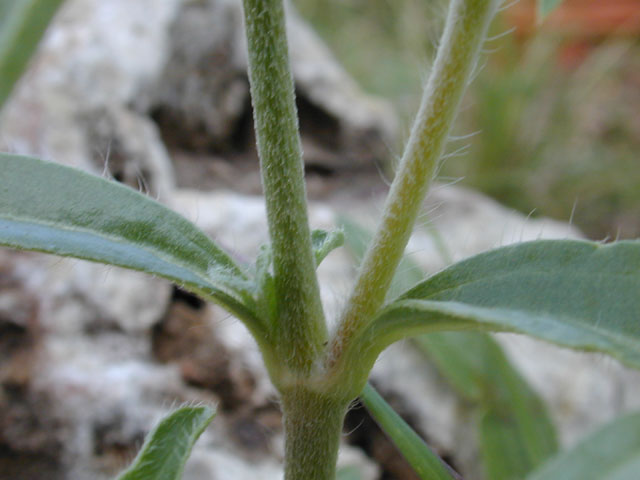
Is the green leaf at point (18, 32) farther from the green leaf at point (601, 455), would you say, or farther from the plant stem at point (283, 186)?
the green leaf at point (601, 455)

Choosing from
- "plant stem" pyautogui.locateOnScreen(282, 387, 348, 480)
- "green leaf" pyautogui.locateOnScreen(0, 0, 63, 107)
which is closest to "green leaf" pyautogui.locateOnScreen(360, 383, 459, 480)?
"plant stem" pyautogui.locateOnScreen(282, 387, 348, 480)

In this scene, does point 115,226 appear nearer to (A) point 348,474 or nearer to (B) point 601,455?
(B) point 601,455

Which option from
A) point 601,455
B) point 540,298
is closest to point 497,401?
point 540,298

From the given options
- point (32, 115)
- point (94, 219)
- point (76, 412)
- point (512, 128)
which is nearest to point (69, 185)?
point (94, 219)

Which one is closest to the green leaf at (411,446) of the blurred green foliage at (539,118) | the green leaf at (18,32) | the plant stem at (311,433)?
the plant stem at (311,433)

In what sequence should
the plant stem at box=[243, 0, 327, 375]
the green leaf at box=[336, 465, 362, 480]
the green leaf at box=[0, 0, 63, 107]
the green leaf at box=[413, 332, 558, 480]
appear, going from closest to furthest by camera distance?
the plant stem at box=[243, 0, 327, 375] → the green leaf at box=[0, 0, 63, 107] → the green leaf at box=[336, 465, 362, 480] → the green leaf at box=[413, 332, 558, 480]

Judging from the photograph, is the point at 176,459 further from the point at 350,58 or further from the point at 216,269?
→ the point at 350,58

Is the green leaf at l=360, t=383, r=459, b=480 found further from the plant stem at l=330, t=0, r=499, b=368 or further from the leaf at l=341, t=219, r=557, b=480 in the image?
the leaf at l=341, t=219, r=557, b=480

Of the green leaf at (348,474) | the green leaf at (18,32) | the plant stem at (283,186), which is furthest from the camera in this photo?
the green leaf at (348,474)
